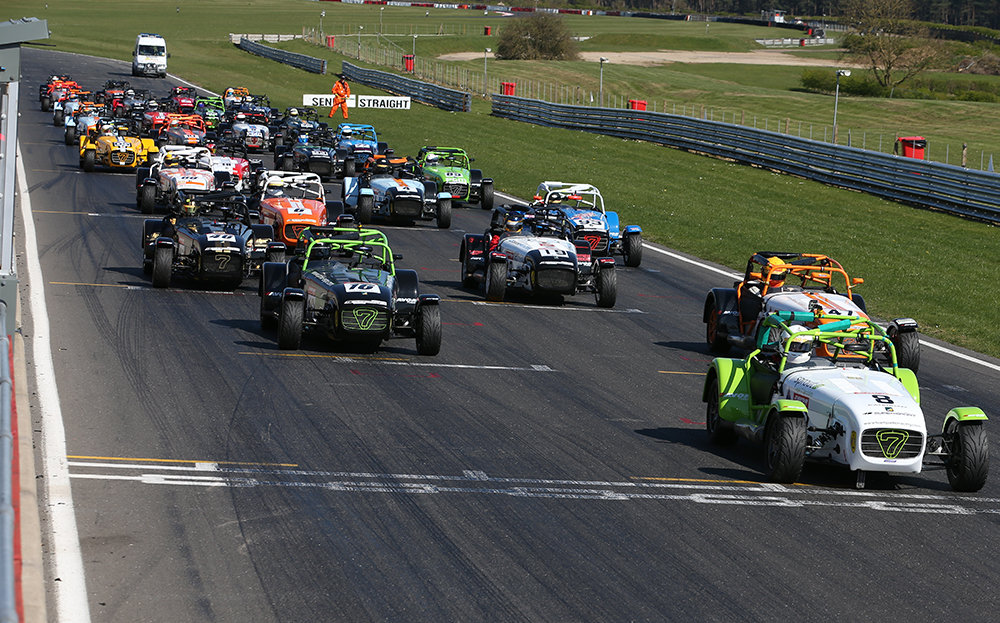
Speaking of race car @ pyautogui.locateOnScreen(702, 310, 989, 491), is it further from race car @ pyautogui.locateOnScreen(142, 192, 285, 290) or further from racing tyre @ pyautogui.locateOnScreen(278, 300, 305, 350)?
race car @ pyautogui.locateOnScreen(142, 192, 285, 290)

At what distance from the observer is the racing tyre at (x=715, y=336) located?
764 inches

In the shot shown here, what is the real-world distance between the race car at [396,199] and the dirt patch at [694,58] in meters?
84.8

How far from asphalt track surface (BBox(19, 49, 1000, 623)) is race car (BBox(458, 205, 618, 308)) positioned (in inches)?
89.3

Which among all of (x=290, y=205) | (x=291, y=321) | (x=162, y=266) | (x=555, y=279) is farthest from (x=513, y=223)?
(x=291, y=321)

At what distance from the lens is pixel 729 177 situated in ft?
150

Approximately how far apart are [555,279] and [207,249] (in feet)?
18.9

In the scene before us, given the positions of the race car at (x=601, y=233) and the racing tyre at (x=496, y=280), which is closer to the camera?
the racing tyre at (x=496, y=280)

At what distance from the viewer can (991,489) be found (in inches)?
500

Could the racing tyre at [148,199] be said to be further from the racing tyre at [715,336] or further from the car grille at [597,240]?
the racing tyre at [715,336]

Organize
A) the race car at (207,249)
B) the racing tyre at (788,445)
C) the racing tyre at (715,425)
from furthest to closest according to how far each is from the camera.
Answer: the race car at (207,249) → the racing tyre at (715,425) → the racing tyre at (788,445)

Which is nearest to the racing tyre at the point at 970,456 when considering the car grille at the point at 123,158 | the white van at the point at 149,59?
the car grille at the point at 123,158

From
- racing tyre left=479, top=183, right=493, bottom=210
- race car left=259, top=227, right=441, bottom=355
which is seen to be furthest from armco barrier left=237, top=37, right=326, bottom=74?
race car left=259, top=227, right=441, bottom=355

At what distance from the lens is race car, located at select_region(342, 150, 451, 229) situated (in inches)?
1257

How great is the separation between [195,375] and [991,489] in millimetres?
8956
